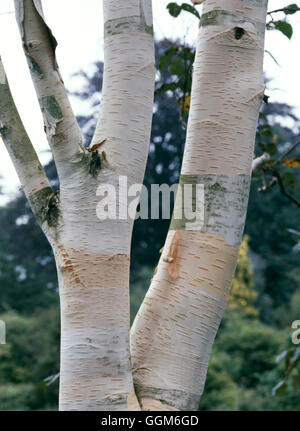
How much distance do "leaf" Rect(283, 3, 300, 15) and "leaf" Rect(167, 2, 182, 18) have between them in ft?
1.33

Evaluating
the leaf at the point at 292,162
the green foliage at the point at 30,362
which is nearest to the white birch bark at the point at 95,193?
the leaf at the point at 292,162

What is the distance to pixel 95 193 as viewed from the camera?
113 cm

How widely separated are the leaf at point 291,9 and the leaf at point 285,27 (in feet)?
0.19

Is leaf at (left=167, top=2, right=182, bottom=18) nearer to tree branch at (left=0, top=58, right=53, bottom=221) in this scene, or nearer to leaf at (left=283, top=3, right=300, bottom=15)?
leaf at (left=283, top=3, right=300, bottom=15)

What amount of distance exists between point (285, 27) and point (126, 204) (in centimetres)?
106

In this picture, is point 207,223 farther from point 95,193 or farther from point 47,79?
point 47,79

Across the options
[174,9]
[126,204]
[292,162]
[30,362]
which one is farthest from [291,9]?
[30,362]

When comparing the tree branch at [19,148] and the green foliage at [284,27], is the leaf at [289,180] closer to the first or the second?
the green foliage at [284,27]

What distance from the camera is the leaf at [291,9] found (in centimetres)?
176

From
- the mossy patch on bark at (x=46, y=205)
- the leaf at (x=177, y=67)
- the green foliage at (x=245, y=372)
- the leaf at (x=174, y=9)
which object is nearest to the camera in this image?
the mossy patch on bark at (x=46, y=205)

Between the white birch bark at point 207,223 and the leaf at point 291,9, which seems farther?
the leaf at point 291,9
